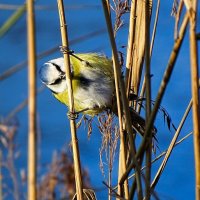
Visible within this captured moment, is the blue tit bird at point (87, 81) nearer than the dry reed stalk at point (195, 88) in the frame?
No

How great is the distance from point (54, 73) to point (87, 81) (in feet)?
0.33

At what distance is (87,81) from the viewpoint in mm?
1485

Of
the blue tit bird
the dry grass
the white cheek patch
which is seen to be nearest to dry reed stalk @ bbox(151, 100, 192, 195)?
the dry grass

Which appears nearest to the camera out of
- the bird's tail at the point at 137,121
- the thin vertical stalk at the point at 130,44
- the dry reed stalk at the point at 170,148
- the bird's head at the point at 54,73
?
the dry reed stalk at the point at 170,148

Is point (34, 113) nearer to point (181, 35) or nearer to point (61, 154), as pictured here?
point (181, 35)

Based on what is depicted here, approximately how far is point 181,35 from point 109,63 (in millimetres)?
915

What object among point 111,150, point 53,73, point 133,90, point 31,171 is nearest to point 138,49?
point 133,90

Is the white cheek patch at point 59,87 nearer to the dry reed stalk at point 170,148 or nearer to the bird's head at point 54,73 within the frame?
the bird's head at point 54,73

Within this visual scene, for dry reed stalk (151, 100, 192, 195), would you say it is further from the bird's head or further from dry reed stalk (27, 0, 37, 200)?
the bird's head

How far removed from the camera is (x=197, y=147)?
69 centimetres

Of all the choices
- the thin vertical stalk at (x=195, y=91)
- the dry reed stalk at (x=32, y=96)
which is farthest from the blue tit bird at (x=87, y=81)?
the dry reed stalk at (x=32, y=96)

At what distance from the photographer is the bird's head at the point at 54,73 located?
4.68 ft

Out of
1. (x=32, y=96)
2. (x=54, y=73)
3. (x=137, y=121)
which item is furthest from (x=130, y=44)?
(x=32, y=96)

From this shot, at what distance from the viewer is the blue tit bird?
1.46 metres
